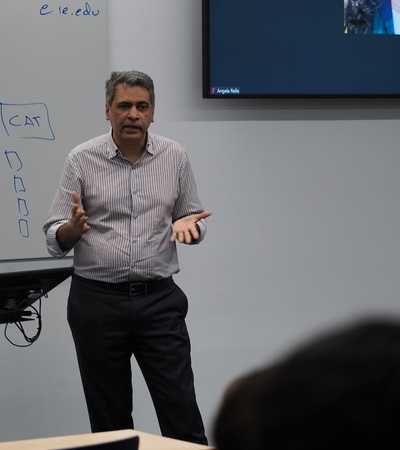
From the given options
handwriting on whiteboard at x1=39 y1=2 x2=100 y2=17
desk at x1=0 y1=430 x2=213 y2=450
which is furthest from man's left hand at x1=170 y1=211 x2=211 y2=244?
handwriting on whiteboard at x1=39 y1=2 x2=100 y2=17

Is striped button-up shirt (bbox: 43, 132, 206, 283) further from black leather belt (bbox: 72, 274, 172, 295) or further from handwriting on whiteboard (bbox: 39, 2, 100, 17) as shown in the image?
handwriting on whiteboard (bbox: 39, 2, 100, 17)

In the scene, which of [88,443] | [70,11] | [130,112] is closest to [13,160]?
[70,11]

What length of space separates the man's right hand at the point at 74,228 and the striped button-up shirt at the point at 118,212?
41 millimetres

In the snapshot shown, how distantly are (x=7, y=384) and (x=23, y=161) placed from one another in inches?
37.6

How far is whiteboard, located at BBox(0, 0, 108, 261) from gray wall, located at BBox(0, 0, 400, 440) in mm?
153

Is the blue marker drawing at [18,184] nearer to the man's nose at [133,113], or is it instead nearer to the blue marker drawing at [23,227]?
the blue marker drawing at [23,227]

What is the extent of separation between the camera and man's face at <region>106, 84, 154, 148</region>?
2854 mm

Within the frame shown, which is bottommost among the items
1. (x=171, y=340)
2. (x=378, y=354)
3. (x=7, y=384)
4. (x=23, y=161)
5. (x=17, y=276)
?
(x=7, y=384)

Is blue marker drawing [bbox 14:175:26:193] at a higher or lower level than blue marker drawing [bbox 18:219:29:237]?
higher

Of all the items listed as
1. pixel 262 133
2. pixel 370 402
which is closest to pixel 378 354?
pixel 370 402

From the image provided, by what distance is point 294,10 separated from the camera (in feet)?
12.0

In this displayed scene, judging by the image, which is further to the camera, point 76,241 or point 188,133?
point 188,133

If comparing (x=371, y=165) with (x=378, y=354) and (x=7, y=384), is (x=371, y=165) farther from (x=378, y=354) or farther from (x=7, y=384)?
(x=378, y=354)

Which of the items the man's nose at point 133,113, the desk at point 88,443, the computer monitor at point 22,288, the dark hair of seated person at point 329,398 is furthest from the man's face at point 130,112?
the dark hair of seated person at point 329,398
